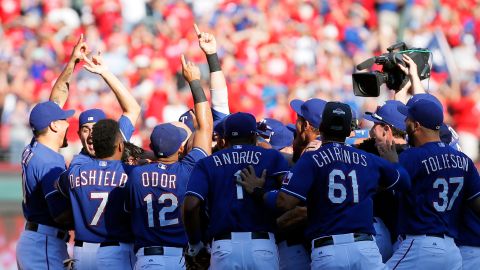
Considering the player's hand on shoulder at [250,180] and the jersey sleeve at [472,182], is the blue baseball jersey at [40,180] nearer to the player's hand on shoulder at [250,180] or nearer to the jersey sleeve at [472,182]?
the player's hand on shoulder at [250,180]

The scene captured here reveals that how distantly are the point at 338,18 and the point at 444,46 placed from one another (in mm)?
1920

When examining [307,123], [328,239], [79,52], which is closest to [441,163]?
[328,239]

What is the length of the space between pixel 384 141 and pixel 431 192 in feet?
1.89

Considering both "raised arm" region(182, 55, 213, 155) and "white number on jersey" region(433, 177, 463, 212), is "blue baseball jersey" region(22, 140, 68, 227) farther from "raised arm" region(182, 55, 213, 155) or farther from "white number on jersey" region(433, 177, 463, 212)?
"white number on jersey" region(433, 177, 463, 212)

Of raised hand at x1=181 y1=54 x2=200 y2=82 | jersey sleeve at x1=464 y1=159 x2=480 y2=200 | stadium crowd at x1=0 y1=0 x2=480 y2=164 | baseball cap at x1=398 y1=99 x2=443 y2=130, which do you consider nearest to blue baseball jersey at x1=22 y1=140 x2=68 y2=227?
raised hand at x1=181 y1=54 x2=200 y2=82

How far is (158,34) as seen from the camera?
19.0 metres

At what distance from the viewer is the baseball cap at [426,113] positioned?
8.15 meters

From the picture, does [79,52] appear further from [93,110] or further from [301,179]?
[301,179]

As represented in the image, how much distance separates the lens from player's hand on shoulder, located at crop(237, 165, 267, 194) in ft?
25.7

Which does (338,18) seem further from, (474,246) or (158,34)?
(474,246)

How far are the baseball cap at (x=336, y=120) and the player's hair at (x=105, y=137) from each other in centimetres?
161

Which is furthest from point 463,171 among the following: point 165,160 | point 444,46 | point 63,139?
point 444,46

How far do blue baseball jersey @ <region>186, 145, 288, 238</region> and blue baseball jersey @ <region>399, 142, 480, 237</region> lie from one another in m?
0.99

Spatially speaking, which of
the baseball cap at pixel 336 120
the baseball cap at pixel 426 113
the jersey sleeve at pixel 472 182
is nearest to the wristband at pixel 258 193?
the baseball cap at pixel 336 120
